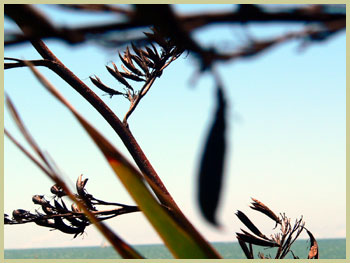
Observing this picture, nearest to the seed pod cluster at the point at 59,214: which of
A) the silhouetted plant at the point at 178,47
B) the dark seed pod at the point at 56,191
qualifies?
the dark seed pod at the point at 56,191

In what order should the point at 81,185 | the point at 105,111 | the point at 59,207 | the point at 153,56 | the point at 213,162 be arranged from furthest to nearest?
the point at 59,207
the point at 81,185
the point at 153,56
the point at 105,111
the point at 213,162

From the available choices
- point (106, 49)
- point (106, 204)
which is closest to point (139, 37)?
point (106, 49)

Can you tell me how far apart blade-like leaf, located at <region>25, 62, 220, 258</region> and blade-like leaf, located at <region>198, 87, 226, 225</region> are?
19 centimetres

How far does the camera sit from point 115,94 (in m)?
1.98

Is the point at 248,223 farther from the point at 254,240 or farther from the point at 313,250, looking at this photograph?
the point at 313,250

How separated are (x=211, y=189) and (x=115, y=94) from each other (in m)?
1.72

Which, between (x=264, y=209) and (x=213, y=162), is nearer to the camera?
(x=213, y=162)

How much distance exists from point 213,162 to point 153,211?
0.20m

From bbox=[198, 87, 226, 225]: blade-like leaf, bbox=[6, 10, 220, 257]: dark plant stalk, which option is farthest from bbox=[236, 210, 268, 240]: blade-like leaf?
bbox=[198, 87, 226, 225]: blade-like leaf

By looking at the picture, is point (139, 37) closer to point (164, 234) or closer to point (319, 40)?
point (319, 40)

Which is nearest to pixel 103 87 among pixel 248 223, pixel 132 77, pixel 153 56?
pixel 132 77

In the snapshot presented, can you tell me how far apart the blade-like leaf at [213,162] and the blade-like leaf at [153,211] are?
0.19 metres

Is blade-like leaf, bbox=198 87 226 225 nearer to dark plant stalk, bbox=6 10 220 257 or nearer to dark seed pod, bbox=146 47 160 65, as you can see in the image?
dark plant stalk, bbox=6 10 220 257

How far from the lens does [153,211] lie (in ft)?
1.61
